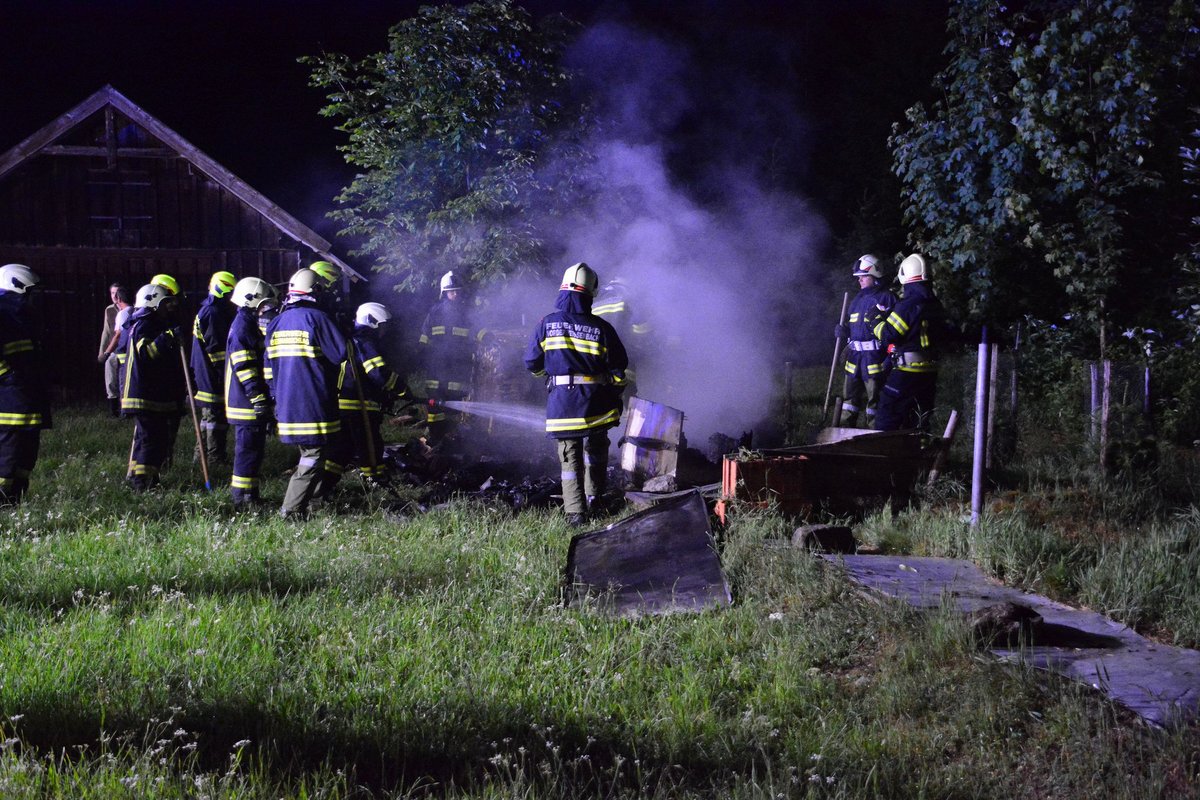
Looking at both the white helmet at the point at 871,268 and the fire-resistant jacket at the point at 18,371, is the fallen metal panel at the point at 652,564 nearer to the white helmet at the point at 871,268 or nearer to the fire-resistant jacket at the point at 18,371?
the fire-resistant jacket at the point at 18,371

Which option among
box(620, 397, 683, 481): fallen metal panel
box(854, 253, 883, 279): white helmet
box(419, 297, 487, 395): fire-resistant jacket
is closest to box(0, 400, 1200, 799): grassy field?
box(620, 397, 683, 481): fallen metal panel

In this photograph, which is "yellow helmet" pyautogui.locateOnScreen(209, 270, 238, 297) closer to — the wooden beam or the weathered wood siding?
the weathered wood siding

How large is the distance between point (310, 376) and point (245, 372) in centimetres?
88

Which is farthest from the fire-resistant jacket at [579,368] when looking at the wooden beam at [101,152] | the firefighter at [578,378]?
the wooden beam at [101,152]

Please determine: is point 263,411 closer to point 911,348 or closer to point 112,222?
point 911,348

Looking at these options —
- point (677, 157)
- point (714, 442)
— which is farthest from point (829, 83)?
point (714, 442)

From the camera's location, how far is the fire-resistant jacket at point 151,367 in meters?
8.16

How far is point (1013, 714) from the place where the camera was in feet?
11.5

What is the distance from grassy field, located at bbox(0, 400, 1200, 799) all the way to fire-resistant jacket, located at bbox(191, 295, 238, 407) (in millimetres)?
3297

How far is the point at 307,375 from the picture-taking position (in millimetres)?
6938

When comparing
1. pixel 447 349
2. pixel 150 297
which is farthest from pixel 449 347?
pixel 150 297

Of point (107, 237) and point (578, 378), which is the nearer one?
point (578, 378)

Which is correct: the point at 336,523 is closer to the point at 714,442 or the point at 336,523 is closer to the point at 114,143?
the point at 714,442

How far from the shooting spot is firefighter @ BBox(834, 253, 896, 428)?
9.50 metres
